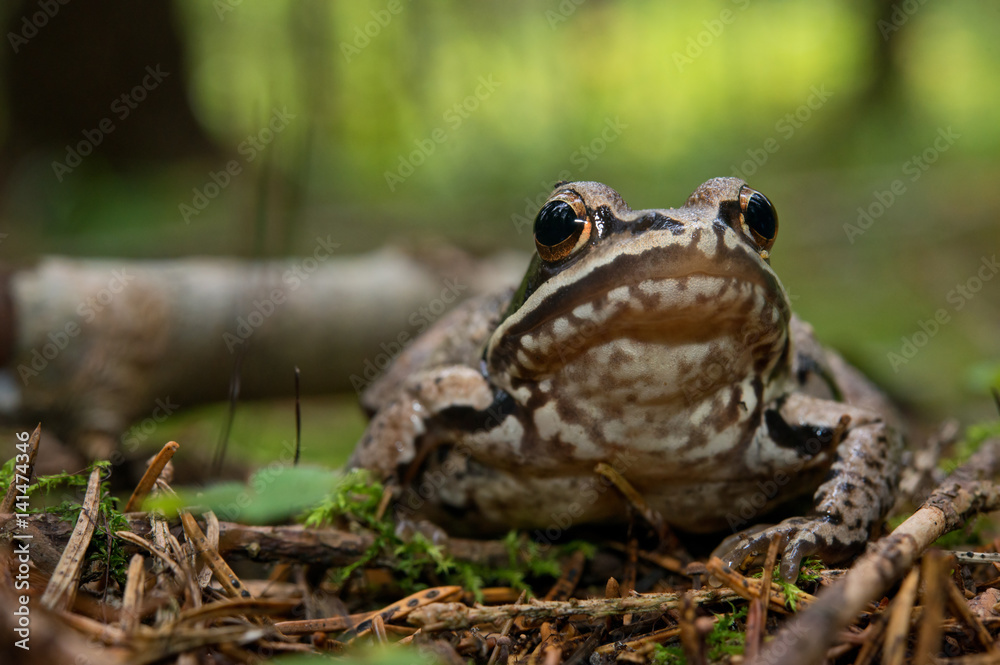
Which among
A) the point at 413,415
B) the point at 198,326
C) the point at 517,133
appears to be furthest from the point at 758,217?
the point at 517,133

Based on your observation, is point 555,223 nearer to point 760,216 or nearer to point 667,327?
point 667,327

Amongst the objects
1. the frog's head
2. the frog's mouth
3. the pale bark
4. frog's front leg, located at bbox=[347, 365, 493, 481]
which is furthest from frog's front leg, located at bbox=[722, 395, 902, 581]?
the pale bark

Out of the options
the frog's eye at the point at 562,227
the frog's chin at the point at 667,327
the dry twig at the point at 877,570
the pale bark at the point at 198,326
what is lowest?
the dry twig at the point at 877,570

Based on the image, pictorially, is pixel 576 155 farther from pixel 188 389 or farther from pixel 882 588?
pixel 882 588

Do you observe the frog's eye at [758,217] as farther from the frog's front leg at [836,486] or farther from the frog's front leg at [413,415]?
the frog's front leg at [413,415]

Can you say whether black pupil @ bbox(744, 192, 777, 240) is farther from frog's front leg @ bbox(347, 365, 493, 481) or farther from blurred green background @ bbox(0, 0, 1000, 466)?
blurred green background @ bbox(0, 0, 1000, 466)

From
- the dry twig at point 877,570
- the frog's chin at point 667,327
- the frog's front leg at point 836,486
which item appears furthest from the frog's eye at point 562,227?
the dry twig at point 877,570
